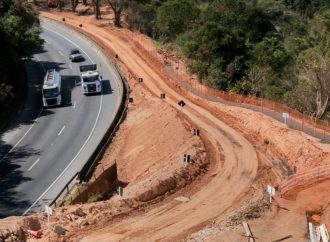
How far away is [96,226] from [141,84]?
32.6 m

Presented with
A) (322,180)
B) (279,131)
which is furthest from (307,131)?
(322,180)

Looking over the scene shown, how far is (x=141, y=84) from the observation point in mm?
63438

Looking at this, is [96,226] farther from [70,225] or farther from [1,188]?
[1,188]

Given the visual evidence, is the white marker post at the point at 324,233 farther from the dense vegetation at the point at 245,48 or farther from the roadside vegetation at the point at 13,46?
the roadside vegetation at the point at 13,46

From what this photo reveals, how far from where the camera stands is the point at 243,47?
65.4 metres

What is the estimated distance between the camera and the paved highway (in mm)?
40969

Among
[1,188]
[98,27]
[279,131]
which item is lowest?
[1,188]

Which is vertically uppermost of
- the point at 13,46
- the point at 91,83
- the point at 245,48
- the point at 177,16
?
the point at 177,16

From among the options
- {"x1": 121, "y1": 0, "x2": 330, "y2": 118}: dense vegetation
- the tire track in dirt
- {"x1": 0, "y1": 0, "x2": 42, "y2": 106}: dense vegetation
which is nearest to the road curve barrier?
the tire track in dirt

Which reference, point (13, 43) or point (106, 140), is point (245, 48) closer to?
point (106, 140)

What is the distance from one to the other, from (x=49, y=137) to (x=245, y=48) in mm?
27755

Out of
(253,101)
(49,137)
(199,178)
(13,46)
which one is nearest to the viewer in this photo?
(199,178)

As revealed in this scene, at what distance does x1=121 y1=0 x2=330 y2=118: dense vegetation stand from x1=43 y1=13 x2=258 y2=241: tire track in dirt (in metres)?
7.37

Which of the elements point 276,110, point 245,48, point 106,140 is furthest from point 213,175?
point 245,48
